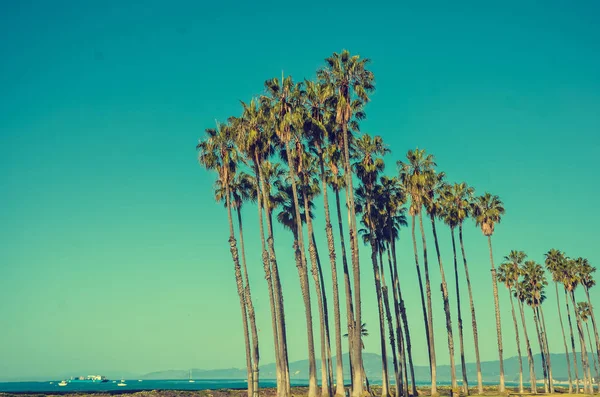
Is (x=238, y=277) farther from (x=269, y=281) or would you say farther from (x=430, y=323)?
(x=430, y=323)

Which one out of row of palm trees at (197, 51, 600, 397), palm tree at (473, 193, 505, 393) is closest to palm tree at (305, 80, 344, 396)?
row of palm trees at (197, 51, 600, 397)

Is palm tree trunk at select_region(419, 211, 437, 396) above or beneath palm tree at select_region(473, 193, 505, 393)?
beneath

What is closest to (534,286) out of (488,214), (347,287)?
(488,214)

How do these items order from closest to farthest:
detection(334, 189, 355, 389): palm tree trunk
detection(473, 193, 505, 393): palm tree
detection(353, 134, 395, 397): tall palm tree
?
detection(334, 189, 355, 389): palm tree trunk < detection(353, 134, 395, 397): tall palm tree < detection(473, 193, 505, 393): palm tree

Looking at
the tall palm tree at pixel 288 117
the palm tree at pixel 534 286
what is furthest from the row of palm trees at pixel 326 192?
the palm tree at pixel 534 286

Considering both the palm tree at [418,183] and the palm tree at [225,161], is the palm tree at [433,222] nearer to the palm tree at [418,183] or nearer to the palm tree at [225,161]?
the palm tree at [418,183]

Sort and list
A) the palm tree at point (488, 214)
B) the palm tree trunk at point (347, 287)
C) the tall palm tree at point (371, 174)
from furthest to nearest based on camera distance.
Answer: the palm tree at point (488, 214) → the tall palm tree at point (371, 174) → the palm tree trunk at point (347, 287)

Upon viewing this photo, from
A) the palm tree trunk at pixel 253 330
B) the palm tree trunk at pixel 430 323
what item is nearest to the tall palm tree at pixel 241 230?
the palm tree trunk at pixel 253 330

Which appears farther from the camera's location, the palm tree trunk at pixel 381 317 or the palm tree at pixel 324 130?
the palm tree trunk at pixel 381 317

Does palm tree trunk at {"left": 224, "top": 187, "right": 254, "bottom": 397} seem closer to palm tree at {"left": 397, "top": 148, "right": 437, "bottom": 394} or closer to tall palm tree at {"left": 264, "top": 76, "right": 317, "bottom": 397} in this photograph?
tall palm tree at {"left": 264, "top": 76, "right": 317, "bottom": 397}

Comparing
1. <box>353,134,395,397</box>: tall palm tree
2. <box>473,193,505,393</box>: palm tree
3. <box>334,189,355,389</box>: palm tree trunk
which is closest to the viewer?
<box>334,189,355,389</box>: palm tree trunk

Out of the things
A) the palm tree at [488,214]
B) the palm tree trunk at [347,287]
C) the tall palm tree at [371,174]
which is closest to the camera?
the palm tree trunk at [347,287]

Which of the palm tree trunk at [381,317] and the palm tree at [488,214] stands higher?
the palm tree at [488,214]

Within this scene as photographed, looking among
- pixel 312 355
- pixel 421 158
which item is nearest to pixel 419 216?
pixel 421 158
